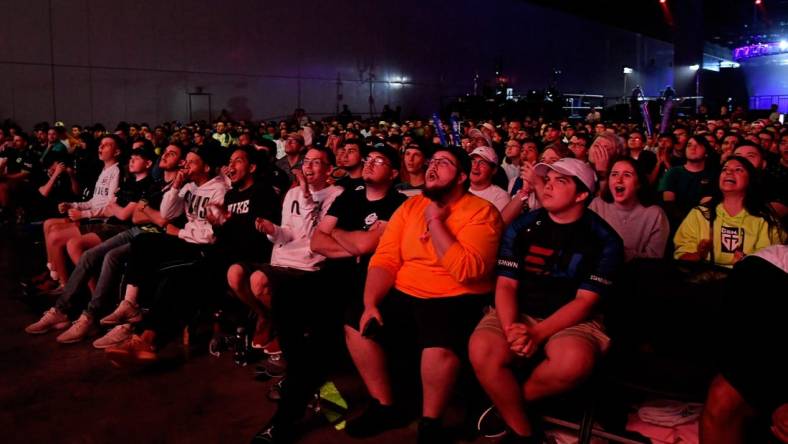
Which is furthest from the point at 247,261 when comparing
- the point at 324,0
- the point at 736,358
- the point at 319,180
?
the point at 324,0

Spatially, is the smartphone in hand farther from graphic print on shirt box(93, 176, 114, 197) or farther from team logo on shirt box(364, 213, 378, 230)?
graphic print on shirt box(93, 176, 114, 197)

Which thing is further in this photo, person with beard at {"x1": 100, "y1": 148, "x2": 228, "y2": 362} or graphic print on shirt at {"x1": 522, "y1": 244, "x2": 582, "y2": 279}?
person with beard at {"x1": 100, "y1": 148, "x2": 228, "y2": 362}

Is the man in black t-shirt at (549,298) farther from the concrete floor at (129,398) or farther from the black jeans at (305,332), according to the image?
the black jeans at (305,332)

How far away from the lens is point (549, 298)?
3.04m

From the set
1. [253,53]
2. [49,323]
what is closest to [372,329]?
[49,323]

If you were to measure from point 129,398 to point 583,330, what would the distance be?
104 inches

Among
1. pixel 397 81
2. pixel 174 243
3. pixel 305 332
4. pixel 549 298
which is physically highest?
pixel 397 81

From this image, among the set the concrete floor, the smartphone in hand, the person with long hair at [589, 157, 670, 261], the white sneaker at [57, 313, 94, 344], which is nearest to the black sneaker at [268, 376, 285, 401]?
the concrete floor

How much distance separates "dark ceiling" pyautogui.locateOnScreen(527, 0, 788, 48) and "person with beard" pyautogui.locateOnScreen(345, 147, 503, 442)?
28.9 m

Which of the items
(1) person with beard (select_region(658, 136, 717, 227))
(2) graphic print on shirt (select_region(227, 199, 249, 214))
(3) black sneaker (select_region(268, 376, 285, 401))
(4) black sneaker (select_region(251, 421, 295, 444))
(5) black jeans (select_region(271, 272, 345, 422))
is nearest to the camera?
(4) black sneaker (select_region(251, 421, 295, 444))

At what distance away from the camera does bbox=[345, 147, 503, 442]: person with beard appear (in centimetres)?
306

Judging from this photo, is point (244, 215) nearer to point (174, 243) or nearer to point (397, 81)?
point (174, 243)

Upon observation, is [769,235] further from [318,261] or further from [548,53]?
[548,53]

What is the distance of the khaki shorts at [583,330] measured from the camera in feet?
9.32
